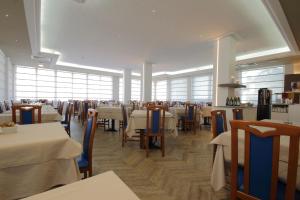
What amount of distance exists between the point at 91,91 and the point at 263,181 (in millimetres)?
14489

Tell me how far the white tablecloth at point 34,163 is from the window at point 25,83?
493 inches

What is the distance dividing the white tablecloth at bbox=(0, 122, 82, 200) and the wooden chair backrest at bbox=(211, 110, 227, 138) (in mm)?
1414

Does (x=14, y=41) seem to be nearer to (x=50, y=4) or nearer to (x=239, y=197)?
(x=50, y=4)

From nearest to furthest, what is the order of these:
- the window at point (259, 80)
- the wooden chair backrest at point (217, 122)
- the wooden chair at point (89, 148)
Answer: the wooden chair at point (89, 148)
the wooden chair backrest at point (217, 122)
the window at point (259, 80)

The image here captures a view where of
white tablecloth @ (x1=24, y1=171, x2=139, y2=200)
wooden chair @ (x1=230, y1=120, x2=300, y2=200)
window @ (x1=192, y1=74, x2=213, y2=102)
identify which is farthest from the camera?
window @ (x1=192, y1=74, x2=213, y2=102)

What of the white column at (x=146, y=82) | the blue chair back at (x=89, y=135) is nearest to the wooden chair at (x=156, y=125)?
the blue chair back at (x=89, y=135)

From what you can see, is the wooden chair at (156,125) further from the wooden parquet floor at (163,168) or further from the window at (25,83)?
the window at (25,83)

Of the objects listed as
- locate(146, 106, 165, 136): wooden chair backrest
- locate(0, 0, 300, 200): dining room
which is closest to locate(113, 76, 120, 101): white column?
locate(0, 0, 300, 200): dining room

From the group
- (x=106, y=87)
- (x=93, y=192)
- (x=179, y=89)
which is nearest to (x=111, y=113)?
(x=93, y=192)

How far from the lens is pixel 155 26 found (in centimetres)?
567

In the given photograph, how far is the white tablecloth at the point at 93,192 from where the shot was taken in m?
0.63

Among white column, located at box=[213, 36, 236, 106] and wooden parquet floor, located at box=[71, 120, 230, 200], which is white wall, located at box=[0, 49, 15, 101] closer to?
wooden parquet floor, located at box=[71, 120, 230, 200]

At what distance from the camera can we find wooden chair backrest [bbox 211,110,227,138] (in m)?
2.09

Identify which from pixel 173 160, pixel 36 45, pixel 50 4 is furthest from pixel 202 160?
pixel 36 45
